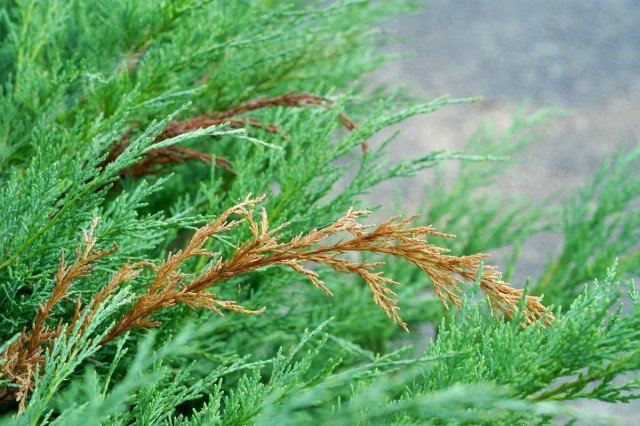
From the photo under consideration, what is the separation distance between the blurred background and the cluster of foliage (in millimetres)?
1953

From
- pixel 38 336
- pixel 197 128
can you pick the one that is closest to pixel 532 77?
pixel 197 128

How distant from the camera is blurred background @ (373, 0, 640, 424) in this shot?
13.5ft

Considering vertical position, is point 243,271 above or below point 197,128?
below

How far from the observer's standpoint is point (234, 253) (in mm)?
991

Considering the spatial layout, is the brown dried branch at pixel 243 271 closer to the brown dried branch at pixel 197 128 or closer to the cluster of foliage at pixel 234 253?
the cluster of foliage at pixel 234 253

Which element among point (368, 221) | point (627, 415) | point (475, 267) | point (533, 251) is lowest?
point (627, 415)

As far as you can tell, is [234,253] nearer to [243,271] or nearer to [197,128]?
[243,271]

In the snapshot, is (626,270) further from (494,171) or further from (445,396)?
(445,396)

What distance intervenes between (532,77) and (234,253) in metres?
3.97

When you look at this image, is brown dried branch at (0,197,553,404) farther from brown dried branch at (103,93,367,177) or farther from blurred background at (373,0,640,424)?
blurred background at (373,0,640,424)

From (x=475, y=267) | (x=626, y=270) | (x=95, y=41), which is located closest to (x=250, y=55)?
(x=95, y=41)

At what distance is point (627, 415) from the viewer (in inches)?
119

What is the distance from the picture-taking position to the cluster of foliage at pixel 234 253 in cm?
89

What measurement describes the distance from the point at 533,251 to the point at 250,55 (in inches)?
96.5
